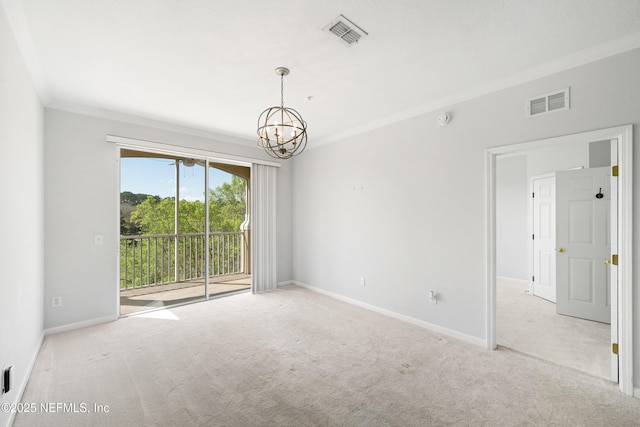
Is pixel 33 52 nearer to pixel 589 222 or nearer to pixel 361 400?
pixel 361 400

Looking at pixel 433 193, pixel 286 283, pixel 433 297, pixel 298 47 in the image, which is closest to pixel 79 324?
pixel 286 283

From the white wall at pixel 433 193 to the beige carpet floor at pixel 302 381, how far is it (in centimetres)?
55

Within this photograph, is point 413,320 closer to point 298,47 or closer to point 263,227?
point 263,227

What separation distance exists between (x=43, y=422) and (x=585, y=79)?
4.85m

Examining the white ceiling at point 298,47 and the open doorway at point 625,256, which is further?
the open doorway at point 625,256

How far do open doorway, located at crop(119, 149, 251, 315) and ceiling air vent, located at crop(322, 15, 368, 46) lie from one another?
336 cm

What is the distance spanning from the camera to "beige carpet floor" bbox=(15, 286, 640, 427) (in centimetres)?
194

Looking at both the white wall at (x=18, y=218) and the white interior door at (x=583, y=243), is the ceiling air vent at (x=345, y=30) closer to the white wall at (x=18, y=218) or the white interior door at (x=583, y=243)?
the white wall at (x=18, y=218)

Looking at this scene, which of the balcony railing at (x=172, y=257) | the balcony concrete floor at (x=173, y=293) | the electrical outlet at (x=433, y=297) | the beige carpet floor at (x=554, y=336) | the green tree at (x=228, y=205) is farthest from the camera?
the green tree at (x=228, y=205)

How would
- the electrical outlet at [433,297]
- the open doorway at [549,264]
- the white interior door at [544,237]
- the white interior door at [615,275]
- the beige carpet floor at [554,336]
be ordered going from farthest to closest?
1. the white interior door at [544,237]
2. the electrical outlet at [433,297]
3. the open doorway at [549,264]
4. the beige carpet floor at [554,336]
5. the white interior door at [615,275]

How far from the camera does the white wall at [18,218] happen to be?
1.83 meters

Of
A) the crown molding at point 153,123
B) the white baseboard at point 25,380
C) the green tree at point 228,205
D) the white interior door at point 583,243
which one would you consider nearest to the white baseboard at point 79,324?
the white baseboard at point 25,380

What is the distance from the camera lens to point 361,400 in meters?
2.12

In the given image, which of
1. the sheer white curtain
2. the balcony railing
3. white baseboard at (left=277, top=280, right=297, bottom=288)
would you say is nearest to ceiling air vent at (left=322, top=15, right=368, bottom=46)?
the sheer white curtain
